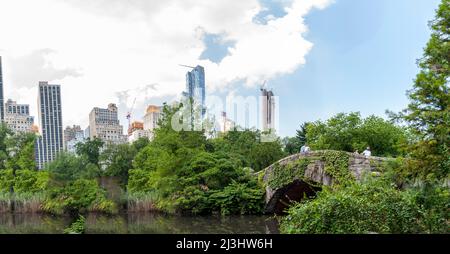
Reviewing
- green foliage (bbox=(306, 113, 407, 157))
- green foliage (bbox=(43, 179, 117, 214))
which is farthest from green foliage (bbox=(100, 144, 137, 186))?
green foliage (bbox=(306, 113, 407, 157))

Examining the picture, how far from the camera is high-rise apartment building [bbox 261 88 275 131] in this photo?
4.05 m

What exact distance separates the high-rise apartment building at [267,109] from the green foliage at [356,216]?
5.06ft

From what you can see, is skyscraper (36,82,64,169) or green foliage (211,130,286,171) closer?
skyscraper (36,82,64,169)

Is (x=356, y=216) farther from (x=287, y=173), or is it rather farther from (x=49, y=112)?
(x=287, y=173)

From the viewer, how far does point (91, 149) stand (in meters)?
6.23

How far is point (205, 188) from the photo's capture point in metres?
8.23

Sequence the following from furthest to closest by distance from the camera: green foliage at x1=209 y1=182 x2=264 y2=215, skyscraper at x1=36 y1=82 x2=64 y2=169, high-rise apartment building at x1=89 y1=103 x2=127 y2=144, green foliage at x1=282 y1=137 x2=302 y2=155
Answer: green foliage at x1=282 y1=137 x2=302 y2=155, green foliage at x1=209 y1=182 x2=264 y2=215, high-rise apartment building at x1=89 y1=103 x2=127 y2=144, skyscraper at x1=36 y1=82 x2=64 y2=169

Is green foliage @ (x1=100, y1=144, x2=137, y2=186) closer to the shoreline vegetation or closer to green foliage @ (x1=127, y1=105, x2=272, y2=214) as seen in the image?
the shoreline vegetation

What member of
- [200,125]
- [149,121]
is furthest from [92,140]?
[200,125]

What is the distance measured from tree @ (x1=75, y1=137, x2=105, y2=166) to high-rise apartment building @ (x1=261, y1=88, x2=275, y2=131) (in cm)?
294

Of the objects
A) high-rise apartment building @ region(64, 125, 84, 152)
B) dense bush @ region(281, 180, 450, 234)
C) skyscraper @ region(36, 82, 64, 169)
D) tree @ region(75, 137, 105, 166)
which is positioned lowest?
dense bush @ region(281, 180, 450, 234)

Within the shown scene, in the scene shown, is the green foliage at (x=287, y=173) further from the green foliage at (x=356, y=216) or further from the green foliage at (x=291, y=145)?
the green foliage at (x=356, y=216)
